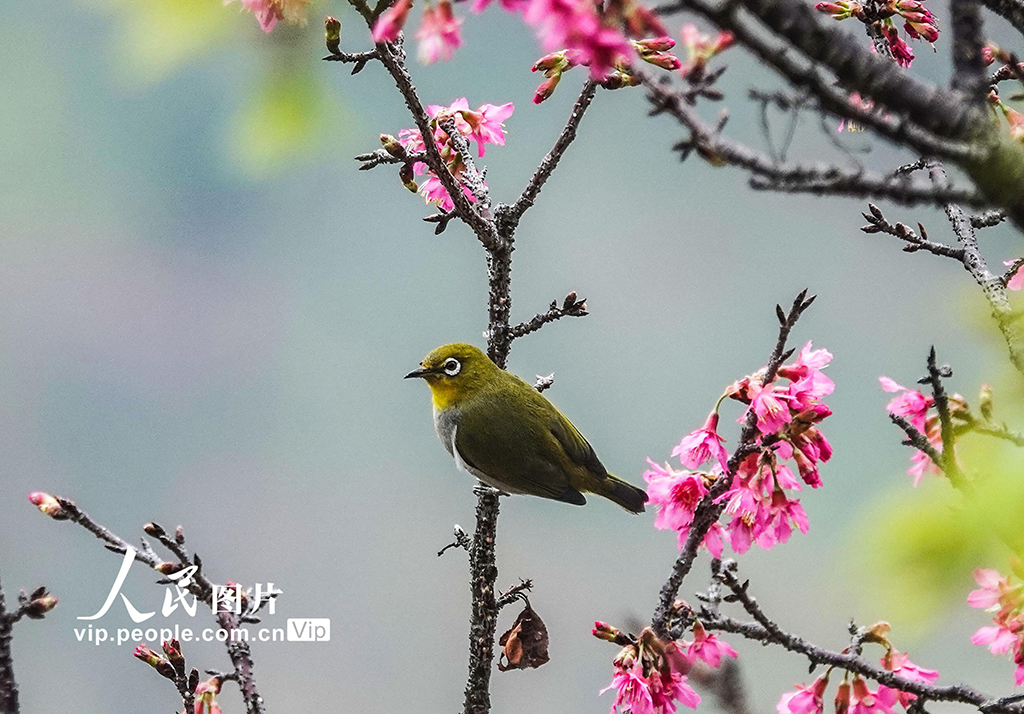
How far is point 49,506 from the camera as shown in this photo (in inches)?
49.1

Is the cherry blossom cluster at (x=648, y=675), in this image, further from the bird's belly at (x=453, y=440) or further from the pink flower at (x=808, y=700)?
the bird's belly at (x=453, y=440)

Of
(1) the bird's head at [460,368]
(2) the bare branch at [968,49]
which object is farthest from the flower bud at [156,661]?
(2) the bare branch at [968,49]

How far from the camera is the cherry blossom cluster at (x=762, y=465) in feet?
3.98

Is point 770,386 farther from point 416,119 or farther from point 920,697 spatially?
point 416,119

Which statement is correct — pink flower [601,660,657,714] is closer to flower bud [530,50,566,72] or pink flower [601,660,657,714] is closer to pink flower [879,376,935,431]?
pink flower [879,376,935,431]

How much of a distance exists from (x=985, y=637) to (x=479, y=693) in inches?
27.2

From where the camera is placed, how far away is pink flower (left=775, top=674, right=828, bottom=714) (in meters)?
1.25

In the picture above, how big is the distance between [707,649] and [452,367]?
102 cm

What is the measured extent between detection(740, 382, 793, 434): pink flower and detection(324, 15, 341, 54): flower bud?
2.35 ft

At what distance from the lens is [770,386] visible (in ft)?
3.97

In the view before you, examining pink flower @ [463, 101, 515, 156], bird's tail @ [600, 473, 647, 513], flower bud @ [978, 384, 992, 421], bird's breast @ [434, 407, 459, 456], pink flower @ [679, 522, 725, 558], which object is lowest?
pink flower @ [679, 522, 725, 558]

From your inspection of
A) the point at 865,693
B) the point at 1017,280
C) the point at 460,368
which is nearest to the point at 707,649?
the point at 865,693

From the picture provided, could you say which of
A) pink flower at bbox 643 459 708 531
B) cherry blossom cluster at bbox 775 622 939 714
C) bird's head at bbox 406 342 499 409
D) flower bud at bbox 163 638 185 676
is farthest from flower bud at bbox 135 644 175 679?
bird's head at bbox 406 342 499 409

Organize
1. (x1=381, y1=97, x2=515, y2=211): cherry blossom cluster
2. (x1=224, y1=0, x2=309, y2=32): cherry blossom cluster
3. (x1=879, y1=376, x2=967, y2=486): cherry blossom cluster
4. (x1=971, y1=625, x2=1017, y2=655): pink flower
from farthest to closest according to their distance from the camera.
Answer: (x1=381, y1=97, x2=515, y2=211): cherry blossom cluster, (x1=879, y1=376, x2=967, y2=486): cherry blossom cluster, (x1=971, y1=625, x2=1017, y2=655): pink flower, (x1=224, y1=0, x2=309, y2=32): cherry blossom cluster
